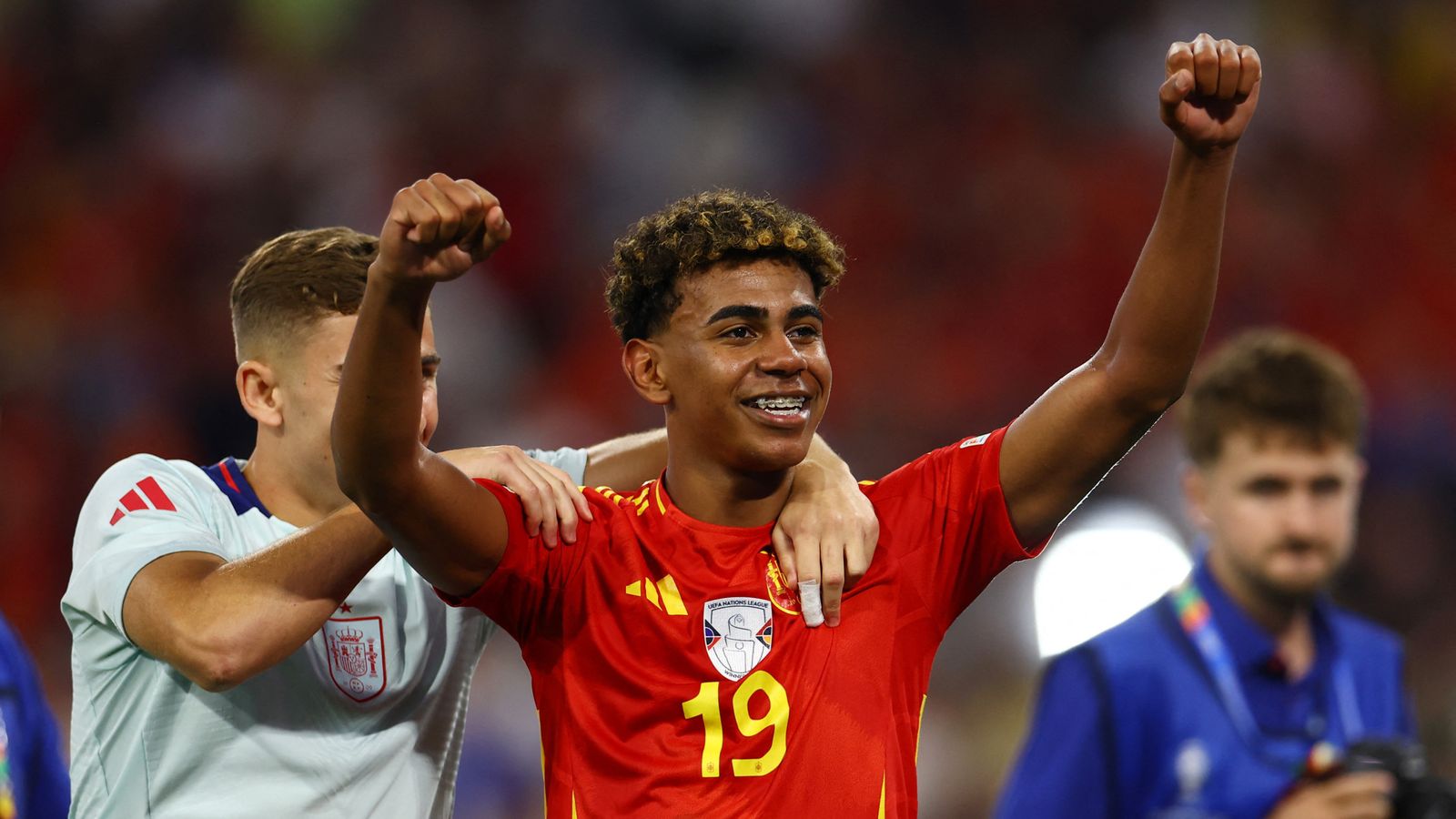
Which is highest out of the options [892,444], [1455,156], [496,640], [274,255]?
[1455,156]

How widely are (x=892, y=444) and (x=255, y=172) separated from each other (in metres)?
3.71

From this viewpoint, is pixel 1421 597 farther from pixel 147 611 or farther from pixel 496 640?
pixel 147 611

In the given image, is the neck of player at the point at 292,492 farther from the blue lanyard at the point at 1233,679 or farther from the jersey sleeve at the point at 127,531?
the blue lanyard at the point at 1233,679

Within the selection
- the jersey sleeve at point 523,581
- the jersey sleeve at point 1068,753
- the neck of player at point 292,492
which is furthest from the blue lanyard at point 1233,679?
the neck of player at point 292,492

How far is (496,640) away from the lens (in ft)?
20.7

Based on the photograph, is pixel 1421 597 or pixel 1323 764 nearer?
pixel 1323 764

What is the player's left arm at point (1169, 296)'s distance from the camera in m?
2.26

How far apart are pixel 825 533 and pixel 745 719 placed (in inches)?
13.4

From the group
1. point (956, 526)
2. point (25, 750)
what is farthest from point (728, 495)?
point (25, 750)

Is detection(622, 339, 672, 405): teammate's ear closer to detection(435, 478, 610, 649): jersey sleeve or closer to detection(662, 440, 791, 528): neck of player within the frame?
detection(662, 440, 791, 528): neck of player

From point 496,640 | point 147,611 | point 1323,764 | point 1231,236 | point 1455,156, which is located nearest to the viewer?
point 147,611

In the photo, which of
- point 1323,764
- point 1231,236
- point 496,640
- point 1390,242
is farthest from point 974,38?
point 1323,764

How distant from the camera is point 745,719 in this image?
2498 mm

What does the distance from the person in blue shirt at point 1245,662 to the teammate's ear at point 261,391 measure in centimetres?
169
